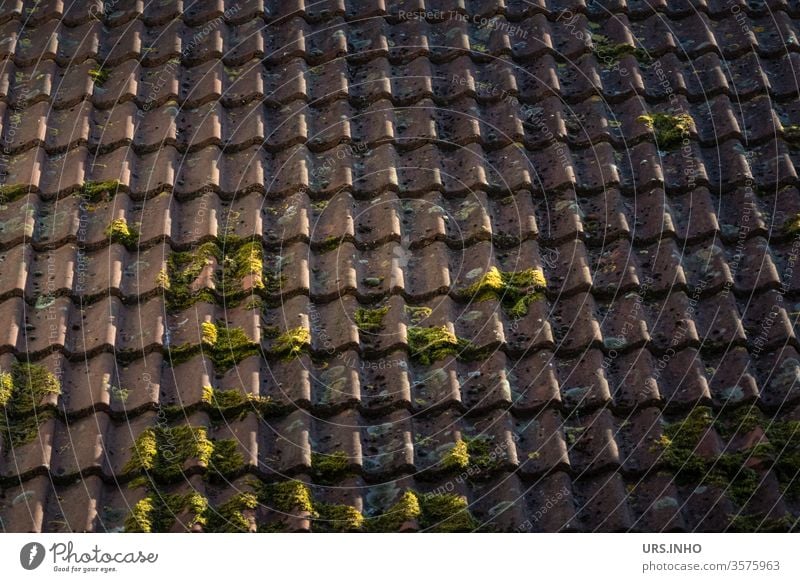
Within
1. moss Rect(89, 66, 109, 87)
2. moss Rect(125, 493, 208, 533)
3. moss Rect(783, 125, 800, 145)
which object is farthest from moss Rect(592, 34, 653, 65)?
moss Rect(125, 493, 208, 533)

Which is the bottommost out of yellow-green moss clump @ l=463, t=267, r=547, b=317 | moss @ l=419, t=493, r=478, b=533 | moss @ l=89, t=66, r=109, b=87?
moss @ l=419, t=493, r=478, b=533

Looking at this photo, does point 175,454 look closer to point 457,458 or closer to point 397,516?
point 397,516

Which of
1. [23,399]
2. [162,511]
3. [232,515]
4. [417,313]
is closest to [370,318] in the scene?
[417,313]

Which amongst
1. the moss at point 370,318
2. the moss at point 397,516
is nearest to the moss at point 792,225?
the moss at point 370,318

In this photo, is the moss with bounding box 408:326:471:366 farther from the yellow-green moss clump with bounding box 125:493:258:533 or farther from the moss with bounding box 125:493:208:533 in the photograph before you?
the moss with bounding box 125:493:208:533

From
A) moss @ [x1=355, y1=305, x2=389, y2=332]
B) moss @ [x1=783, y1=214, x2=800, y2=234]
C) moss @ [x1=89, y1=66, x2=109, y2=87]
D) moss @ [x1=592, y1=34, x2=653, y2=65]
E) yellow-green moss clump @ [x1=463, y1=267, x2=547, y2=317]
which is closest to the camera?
moss @ [x1=355, y1=305, x2=389, y2=332]

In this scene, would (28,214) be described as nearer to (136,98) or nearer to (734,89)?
(136,98)
